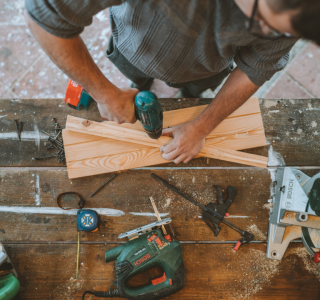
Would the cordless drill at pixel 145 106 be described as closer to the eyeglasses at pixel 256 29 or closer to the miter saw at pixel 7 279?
the eyeglasses at pixel 256 29

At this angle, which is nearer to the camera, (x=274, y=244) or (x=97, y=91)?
(x=97, y=91)

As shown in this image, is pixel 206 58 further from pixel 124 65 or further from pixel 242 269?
pixel 242 269

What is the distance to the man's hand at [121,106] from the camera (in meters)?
1.10

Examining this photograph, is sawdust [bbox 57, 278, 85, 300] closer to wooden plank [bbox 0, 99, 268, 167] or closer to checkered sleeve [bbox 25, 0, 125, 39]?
wooden plank [bbox 0, 99, 268, 167]

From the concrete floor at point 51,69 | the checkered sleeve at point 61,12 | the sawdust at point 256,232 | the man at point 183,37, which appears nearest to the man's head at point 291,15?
the man at point 183,37

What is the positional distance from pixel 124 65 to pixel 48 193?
2.92 feet

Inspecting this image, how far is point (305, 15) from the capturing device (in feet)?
1.78

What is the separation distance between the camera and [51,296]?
4.32ft

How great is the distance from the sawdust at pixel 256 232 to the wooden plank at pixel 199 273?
2.8 inches

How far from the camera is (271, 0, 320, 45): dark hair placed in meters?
0.53

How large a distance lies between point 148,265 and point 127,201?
370 millimetres

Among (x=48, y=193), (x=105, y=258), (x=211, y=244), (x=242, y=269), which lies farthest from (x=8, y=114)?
(x=242, y=269)

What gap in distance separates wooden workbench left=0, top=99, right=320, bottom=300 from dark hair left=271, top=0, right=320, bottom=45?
914 mm

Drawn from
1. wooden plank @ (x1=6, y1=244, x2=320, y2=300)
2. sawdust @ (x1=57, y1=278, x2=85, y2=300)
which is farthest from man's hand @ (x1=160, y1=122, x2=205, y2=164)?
sawdust @ (x1=57, y1=278, x2=85, y2=300)
